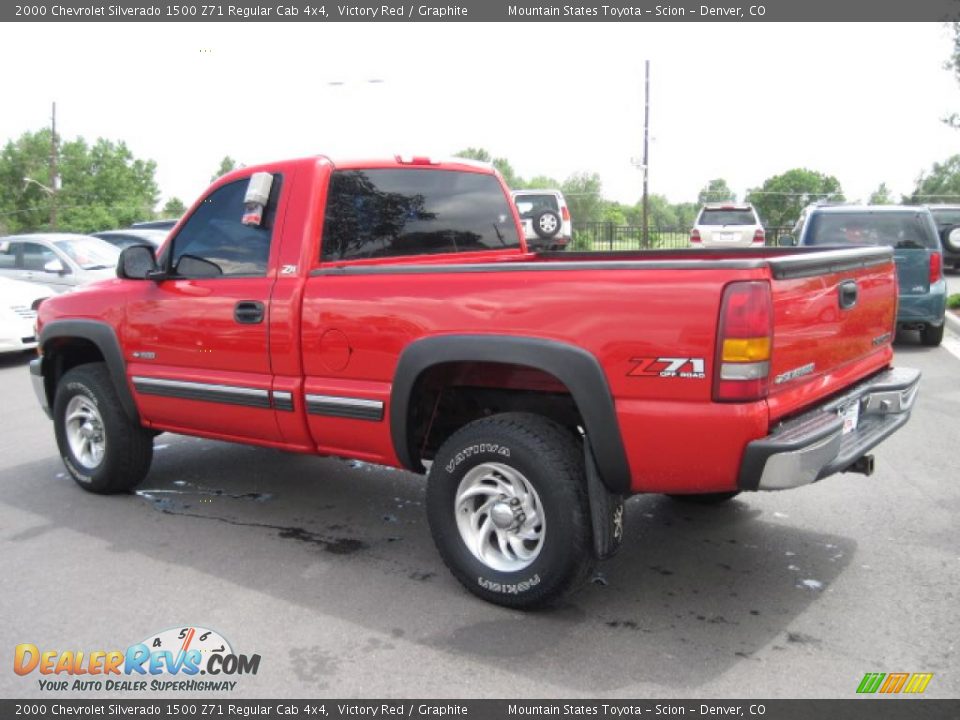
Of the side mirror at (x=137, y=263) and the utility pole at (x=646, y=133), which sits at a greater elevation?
the utility pole at (x=646, y=133)

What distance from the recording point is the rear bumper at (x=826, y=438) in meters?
2.98

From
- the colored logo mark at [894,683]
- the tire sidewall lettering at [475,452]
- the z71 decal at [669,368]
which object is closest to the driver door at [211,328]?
the tire sidewall lettering at [475,452]

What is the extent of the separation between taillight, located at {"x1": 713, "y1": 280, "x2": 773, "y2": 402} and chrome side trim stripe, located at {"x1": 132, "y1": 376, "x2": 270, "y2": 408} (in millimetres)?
2302

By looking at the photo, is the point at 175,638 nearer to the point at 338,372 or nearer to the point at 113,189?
the point at 338,372

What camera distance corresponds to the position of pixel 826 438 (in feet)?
10.3

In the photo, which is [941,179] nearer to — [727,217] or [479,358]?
[727,217]

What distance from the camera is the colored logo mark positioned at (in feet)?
9.47

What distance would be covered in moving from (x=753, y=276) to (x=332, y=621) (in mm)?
2171

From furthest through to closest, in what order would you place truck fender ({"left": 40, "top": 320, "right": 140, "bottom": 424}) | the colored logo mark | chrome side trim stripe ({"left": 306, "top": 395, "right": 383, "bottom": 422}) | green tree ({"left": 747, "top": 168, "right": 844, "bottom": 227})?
green tree ({"left": 747, "top": 168, "right": 844, "bottom": 227})
truck fender ({"left": 40, "top": 320, "right": 140, "bottom": 424})
chrome side trim stripe ({"left": 306, "top": 395, "right": 383, "bottom": 422})
the colored logo mark

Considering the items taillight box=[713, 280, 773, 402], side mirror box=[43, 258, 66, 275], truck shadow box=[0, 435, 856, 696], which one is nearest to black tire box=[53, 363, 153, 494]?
truck shadow box=[0, 435, 856, 696]

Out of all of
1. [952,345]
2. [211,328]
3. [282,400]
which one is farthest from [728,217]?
[282,400]

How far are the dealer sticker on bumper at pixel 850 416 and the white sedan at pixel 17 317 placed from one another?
9.70 m
